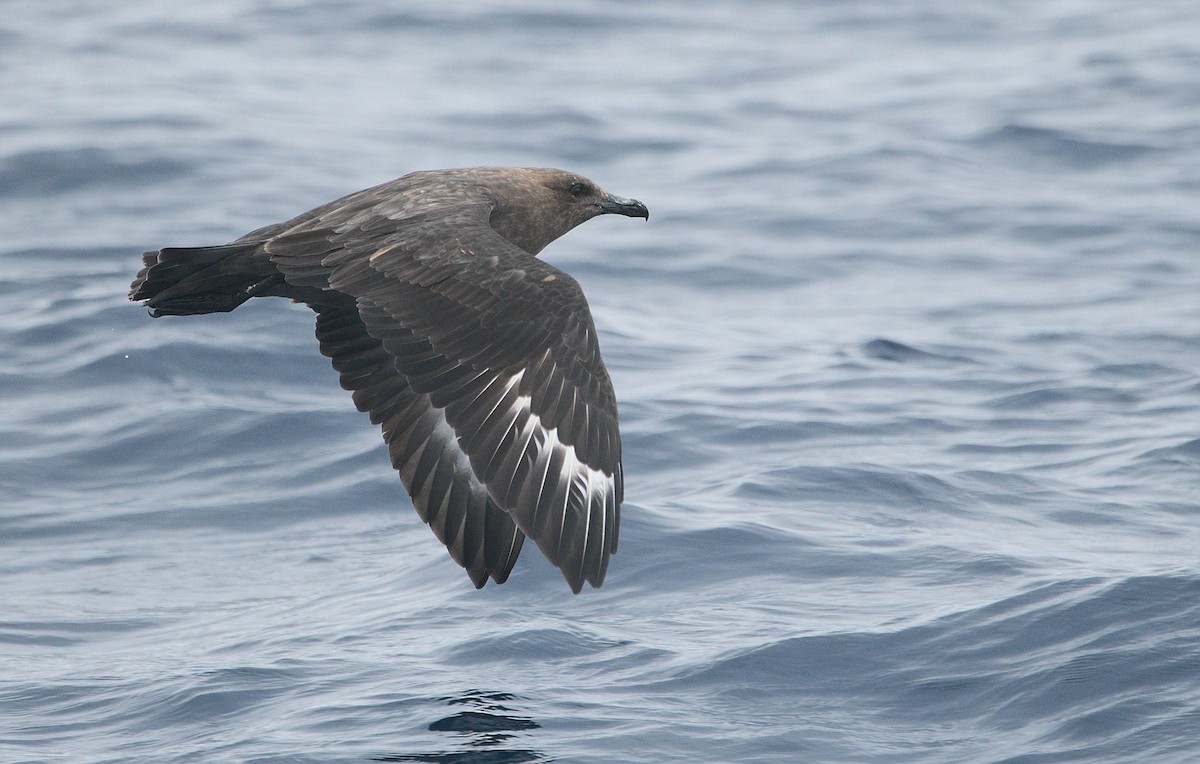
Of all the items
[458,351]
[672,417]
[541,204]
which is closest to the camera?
[458,351]

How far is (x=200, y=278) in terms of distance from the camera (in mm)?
6070

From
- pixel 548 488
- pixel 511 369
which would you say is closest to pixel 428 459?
pixel 511 369

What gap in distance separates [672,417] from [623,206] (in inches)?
71.1

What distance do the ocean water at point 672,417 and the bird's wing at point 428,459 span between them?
1.46 feet

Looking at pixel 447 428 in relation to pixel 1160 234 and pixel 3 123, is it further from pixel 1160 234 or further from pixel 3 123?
pixel 3 123

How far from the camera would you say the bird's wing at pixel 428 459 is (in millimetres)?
5953

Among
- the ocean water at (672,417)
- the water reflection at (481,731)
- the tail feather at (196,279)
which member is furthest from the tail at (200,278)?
the water reflection at (481,731)

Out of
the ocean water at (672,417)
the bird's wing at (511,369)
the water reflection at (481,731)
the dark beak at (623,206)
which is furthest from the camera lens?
the dark beak at (623,206)

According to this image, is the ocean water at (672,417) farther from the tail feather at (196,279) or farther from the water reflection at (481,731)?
the tail feather at (196,279)

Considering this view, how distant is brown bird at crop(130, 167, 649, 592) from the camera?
5.47 metres

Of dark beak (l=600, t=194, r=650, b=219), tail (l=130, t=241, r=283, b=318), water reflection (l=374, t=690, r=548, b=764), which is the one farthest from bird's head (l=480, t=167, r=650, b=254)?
water reflection (l=374, t=690, r=548, b=764)

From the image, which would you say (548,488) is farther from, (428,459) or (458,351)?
(428,459)

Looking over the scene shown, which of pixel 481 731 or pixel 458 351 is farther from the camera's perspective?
pixel 458 351

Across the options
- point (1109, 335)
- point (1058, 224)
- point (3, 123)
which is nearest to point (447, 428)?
point (1109, 335)
